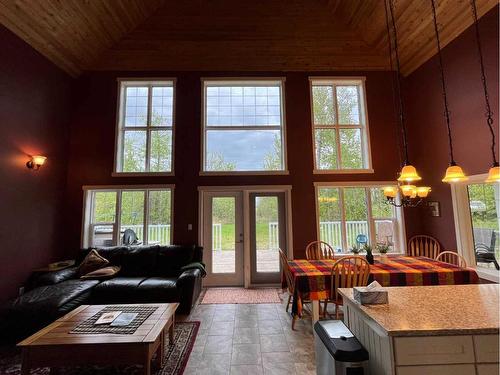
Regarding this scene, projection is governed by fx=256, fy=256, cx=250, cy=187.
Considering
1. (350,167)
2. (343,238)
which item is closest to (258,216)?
(343,238)

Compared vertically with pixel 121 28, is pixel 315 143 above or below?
below

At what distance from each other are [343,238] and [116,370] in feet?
14.3

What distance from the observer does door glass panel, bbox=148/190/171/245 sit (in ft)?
17.1

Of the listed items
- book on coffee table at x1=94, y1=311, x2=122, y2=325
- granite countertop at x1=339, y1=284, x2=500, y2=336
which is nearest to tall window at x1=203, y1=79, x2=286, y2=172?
book on coffee table at x1=94, y1=311, x2=122, y2=325

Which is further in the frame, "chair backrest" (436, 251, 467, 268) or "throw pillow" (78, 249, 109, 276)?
"throw pillow" (78, 249, 109, 276)

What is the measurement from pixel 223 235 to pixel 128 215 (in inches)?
78.6

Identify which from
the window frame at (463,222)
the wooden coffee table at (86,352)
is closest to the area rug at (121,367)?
the wooden coffee table at (86,352)

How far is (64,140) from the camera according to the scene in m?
5.11

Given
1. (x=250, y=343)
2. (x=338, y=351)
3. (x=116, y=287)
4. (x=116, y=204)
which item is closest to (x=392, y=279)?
(x=250, y=343)

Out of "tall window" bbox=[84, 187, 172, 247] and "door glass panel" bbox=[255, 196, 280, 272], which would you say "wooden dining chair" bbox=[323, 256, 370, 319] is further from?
"tall window" bbox=[84, 187, 172, 247]

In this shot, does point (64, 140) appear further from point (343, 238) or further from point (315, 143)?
point (343, 238)

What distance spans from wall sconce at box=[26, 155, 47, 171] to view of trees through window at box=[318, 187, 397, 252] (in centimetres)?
512

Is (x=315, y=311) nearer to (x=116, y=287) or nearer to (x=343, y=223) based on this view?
(x=343, y=223)

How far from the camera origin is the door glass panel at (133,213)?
524cm
